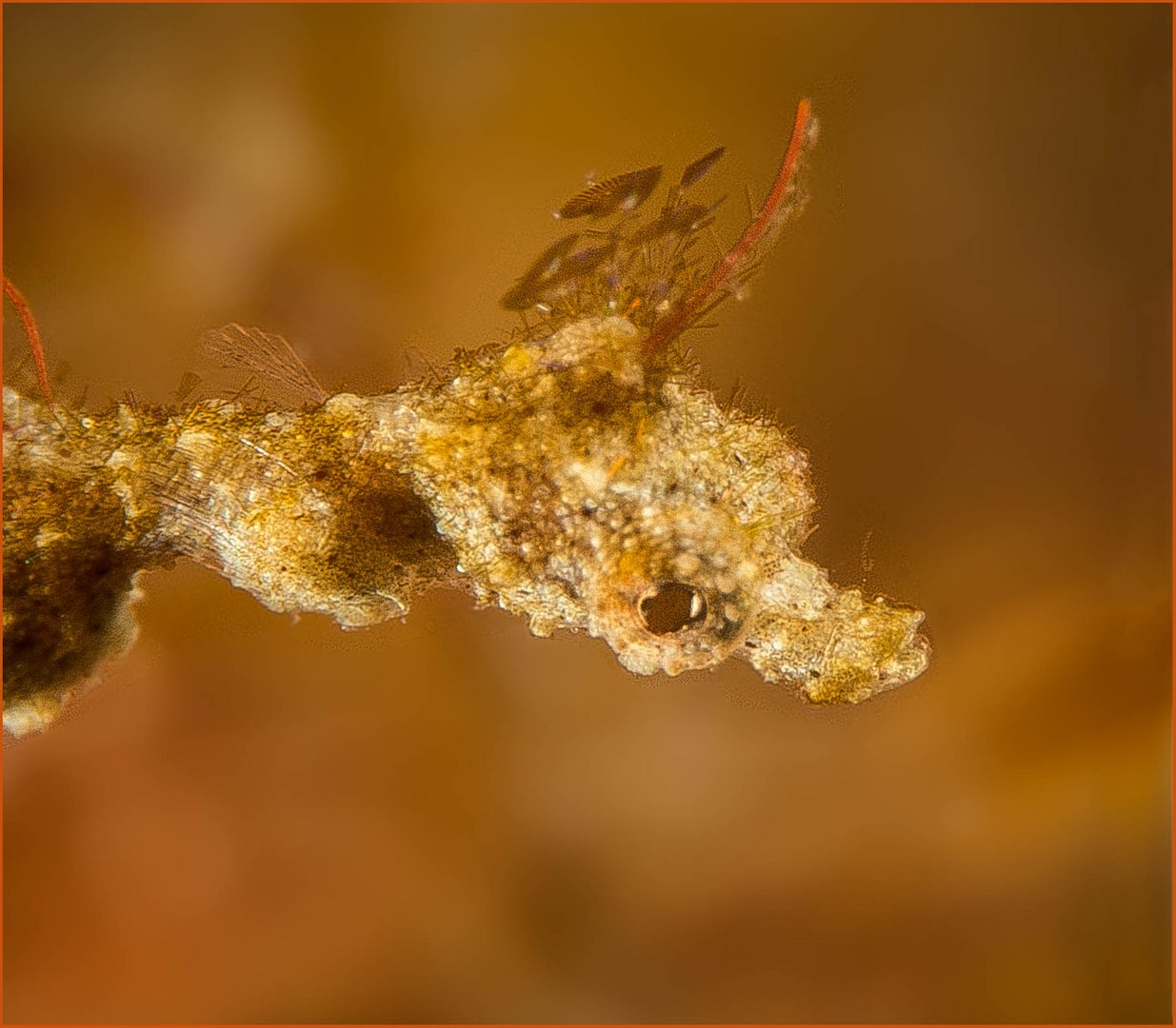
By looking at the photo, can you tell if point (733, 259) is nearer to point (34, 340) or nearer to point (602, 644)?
point (602, 644)

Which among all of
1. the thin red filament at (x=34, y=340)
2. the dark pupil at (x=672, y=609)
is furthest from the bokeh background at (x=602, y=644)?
the dark pupil at (x=672, y=609)

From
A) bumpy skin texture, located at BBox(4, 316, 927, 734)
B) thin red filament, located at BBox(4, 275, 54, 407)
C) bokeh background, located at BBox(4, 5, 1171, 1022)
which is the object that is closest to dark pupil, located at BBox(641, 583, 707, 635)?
bumpy skin texture, located at BBox(4, 316, 927, 734)

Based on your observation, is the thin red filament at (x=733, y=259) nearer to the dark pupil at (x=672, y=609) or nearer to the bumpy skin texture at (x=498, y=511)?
the bumpy skin texture at (x=498, y=511)

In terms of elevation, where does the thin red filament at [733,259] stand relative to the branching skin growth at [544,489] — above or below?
above

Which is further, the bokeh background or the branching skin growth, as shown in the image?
the bokeh background

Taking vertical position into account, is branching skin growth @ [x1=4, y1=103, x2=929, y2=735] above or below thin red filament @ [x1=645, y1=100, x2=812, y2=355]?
below

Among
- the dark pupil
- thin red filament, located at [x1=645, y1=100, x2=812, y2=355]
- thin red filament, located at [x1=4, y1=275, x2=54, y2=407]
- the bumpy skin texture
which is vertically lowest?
the dark pupil

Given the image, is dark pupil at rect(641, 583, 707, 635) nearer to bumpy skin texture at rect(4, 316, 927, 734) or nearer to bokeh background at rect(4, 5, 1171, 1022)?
bumpy skin texture at rect(4, 316, 927, 734)

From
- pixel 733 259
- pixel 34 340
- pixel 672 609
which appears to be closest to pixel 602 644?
pixel 672 609
